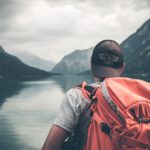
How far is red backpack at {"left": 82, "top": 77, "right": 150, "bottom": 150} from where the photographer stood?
11.1ft

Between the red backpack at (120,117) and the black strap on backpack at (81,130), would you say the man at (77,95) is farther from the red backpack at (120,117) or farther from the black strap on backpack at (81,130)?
the red backpack at (120,117)

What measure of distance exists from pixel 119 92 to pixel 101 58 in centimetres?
51

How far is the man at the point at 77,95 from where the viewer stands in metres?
3.88

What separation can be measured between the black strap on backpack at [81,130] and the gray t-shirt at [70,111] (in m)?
0.04

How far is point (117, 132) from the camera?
348cm

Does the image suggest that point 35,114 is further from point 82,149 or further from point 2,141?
point 82,149

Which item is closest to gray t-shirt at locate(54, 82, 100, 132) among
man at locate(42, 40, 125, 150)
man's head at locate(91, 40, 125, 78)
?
man at locate(42, 40, 125, 150)

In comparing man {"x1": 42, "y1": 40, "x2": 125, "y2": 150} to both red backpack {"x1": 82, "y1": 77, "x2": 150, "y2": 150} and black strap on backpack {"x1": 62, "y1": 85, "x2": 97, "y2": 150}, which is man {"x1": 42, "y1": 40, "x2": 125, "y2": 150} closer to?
black strap on backpack {"x1": 62, "y1": 85, "x2": 97, "y2": 150}

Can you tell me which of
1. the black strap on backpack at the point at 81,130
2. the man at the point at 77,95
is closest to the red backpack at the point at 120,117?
the black strap on backpack at the point at 81,130

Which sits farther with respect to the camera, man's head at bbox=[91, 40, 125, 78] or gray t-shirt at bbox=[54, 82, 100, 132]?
man's head at bbox=[91, 40, 125, 78]

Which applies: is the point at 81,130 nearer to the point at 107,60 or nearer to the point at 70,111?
the point at 70,111

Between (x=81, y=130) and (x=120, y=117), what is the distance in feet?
1.49

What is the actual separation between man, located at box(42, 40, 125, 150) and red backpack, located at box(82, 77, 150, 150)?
Answer: 0.62 ft

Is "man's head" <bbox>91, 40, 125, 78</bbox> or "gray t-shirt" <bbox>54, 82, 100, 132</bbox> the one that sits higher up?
"man's head" <bbox>91, 40, 125, 78</bbox>
